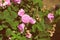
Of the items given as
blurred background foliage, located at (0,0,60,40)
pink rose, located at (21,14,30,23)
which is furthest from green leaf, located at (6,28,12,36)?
pink rose, located at (21,14,30,23)

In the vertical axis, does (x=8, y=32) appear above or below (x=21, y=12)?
below

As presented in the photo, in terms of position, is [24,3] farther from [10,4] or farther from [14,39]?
[14,39]

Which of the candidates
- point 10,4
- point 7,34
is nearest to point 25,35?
point 7,34

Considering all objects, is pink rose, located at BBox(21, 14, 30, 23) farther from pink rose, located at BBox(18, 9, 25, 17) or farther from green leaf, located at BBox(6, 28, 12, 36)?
green leaf, located at BBox(6, 28, 12, 36)

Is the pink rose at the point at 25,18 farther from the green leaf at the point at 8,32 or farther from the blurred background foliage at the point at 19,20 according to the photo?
the green leaf at the point at 8,32

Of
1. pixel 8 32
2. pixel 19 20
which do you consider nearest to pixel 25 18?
pixel 19 20

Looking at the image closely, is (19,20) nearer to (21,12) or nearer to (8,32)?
(21,12)

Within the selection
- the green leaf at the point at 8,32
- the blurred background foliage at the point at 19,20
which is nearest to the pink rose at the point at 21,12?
the blurred background foliage at the point at 19,20

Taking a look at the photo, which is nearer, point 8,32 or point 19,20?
point 8,32
